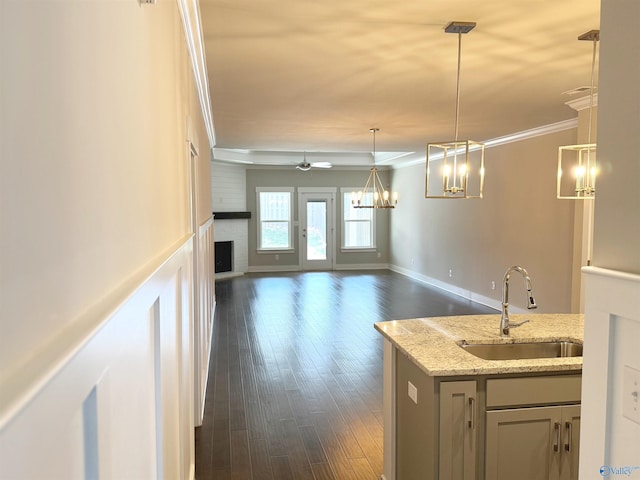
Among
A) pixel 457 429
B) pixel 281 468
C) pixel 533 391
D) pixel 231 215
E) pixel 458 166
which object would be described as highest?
pixel 458 166

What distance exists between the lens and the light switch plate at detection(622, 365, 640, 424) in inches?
43.3

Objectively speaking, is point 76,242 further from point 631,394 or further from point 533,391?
point 533,391

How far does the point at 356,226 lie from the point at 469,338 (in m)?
10.2

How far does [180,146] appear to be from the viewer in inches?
89.6

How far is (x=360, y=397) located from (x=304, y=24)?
9.79 feet

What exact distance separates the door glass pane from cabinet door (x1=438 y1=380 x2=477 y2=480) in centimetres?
1050

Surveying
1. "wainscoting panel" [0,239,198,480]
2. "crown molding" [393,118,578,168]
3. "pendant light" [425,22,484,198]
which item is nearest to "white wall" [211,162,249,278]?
"pendant light" [425,22,484,198]

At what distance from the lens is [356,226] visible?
509 inches

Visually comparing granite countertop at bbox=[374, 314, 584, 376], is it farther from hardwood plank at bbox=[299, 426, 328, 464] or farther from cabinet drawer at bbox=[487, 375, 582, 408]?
hardwood plank at bbox=[299, 426, 328, 464]

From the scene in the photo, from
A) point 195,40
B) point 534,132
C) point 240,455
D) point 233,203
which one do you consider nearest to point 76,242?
point 195,40

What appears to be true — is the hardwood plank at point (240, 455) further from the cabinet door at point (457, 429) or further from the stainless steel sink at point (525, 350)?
the stainless steel sink at point (525, 350)

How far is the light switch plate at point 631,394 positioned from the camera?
110cm

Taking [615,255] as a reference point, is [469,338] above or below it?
below

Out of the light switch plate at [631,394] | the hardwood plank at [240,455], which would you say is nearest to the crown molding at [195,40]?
the light switch plate at [631,394]
